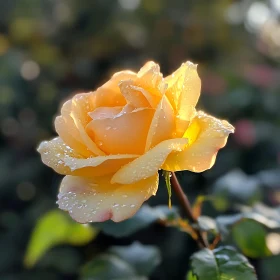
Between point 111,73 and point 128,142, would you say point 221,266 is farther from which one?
point 111,73

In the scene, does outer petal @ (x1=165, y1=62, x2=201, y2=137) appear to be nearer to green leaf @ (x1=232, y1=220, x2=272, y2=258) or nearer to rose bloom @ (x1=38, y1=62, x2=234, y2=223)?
rose bloom @ (x1=38, y1=62, x2=234, y2=223)

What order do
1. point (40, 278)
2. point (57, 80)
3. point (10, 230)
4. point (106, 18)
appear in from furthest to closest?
point (106, 18)
point (57, 80)
point (10, 230)
point (40, 278)

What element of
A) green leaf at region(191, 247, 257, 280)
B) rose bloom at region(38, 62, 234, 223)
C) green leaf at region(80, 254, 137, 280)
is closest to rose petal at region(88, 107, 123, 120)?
rose bloom at region(38, 62, 234, 223)

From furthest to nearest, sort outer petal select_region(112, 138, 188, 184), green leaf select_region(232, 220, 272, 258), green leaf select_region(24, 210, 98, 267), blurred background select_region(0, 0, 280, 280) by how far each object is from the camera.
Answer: blurred background select_region(0, 0, 280, 280) → green leaf select_region(24, 210, 98, 267) → green leaf select_region(232, 220, 272, 258) → outer petal select_region(112, 138, 188, 184)

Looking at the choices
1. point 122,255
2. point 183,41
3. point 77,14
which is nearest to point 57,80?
point 77,14

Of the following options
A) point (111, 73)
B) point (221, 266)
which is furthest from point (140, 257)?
point (111, 73)

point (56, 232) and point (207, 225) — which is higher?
point (207, 225)

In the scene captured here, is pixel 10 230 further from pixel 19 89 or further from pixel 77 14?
pixel 77 14
